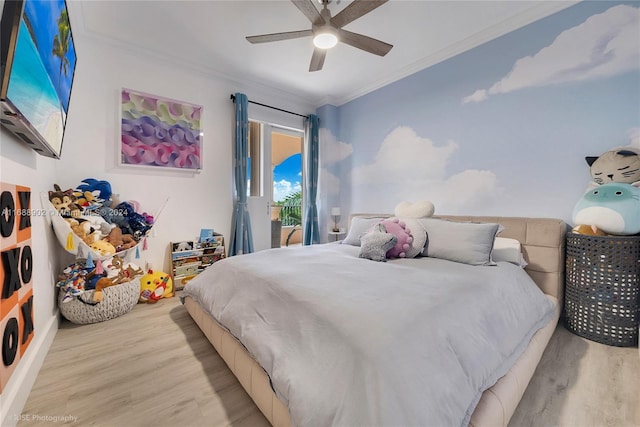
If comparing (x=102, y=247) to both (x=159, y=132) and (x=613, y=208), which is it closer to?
(x=159, y=132)

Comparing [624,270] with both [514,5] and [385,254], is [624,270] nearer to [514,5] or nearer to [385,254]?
[385,254]

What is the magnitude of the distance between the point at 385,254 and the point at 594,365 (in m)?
1.37

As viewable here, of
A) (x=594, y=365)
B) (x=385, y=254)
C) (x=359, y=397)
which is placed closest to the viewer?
(x=359, y=397)

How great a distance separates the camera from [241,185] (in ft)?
11.1

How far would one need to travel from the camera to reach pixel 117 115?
2.68m

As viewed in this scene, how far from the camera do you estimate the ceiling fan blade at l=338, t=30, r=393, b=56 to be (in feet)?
6.65

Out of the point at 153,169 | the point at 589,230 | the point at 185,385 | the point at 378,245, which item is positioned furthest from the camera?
the point at 153,169

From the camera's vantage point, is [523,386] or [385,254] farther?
[385,254]

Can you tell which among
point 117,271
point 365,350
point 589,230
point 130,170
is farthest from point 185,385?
point 589,230

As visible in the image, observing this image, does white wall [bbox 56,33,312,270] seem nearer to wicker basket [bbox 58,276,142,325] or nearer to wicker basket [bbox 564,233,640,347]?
wicker basket [bbox 58,276,142,325]

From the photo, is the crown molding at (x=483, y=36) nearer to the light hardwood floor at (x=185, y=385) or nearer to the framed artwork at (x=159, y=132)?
the framed artwork at (x=159, y=132)

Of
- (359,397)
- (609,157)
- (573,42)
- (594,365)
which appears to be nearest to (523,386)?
(594,365)

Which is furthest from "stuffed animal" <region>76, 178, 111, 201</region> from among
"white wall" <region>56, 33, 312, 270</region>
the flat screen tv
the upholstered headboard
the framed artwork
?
the upholstered headboard

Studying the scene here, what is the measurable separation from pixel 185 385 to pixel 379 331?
1.15 meters
